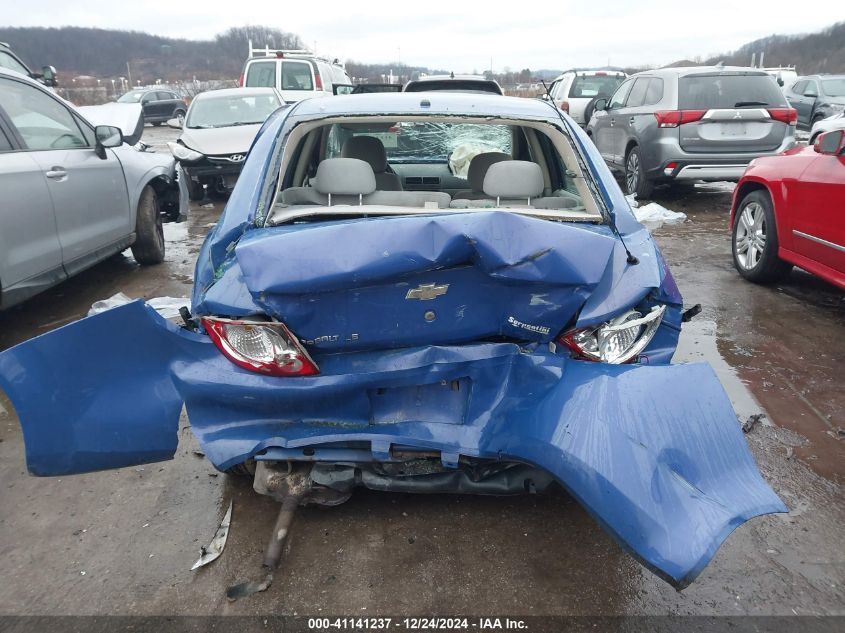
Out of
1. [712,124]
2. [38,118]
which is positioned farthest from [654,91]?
[38,118]

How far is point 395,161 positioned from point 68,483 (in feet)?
11.0

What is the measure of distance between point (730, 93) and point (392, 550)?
8.01 m

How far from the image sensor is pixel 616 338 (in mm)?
2188

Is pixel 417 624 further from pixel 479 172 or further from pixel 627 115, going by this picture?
pixel 627 115

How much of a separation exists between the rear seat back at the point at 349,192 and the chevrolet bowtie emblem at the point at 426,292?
3.30 feet

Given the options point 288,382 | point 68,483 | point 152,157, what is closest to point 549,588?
point 288,382

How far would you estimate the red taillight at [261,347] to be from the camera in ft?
6.77

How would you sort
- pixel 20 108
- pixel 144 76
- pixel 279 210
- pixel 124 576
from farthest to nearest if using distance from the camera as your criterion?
pixel 144 76 → pixel 20 108 → pixel 279 210 → pixel 124 576

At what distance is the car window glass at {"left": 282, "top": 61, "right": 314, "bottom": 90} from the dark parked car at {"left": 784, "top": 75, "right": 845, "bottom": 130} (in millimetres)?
12346

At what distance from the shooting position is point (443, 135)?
4.95 meters

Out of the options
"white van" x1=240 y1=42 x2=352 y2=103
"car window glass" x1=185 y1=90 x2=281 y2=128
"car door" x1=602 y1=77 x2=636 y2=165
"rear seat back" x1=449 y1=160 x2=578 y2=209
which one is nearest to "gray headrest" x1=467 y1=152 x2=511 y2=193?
"rear seat back" x1=449 y1=160 x2=578 y2=209

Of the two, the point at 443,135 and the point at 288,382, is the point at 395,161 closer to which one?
the point at 443,135

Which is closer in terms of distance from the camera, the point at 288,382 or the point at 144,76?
the point at 288,382

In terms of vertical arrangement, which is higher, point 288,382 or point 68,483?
point 288,382
